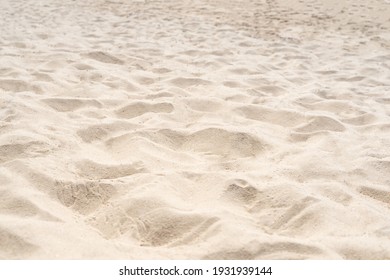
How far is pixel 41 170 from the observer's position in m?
1.64

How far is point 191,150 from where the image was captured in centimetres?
199

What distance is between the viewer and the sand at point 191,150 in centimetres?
135

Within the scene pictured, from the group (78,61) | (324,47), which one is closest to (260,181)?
(78,61)

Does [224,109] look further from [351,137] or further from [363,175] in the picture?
[363,175]

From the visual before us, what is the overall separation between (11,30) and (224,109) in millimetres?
2938

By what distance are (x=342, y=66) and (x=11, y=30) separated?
333 centimetres

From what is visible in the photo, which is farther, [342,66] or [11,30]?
[11,30]

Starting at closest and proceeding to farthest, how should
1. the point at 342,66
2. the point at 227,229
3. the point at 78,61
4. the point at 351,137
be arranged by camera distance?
1. the point at 227,229
2. the point at 351,137
3. the point at 78,61
4. the point at 342,66

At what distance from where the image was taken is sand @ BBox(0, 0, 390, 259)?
1.35m

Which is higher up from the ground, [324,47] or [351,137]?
[351,137]

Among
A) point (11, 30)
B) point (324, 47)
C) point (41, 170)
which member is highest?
point (41, 170)
